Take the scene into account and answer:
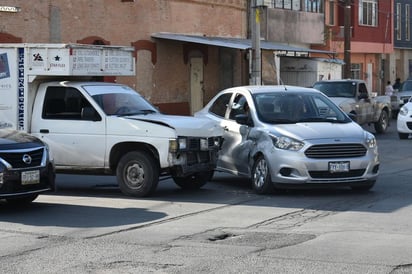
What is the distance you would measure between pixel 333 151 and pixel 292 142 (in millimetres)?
652

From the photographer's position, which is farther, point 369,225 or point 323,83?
point 323,83

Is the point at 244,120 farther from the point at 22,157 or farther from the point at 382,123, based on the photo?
Answer: the point at 382,123

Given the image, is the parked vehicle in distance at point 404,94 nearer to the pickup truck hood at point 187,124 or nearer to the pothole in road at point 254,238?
the pickup truck hood at point 187,124

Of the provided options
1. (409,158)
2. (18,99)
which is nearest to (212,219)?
(18,99)

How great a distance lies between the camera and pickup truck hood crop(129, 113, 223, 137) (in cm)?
1138

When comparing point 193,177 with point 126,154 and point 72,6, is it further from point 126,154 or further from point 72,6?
point 72,6

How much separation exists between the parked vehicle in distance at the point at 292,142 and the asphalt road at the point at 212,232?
34 cm

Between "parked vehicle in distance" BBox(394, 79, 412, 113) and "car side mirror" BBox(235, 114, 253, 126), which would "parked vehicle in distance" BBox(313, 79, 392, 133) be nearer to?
"parked vehicle in distance" BBox(394, 79, 412, 113)

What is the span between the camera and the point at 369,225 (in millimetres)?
8953

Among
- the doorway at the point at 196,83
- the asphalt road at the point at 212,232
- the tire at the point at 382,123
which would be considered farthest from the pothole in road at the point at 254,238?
the doorway at the point at 196,83

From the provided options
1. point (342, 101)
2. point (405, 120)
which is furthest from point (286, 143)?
point (342, 101)

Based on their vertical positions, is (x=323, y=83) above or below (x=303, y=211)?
above

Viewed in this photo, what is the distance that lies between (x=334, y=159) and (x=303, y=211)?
1.39m

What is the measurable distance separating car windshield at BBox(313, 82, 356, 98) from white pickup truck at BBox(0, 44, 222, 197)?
12.7m
